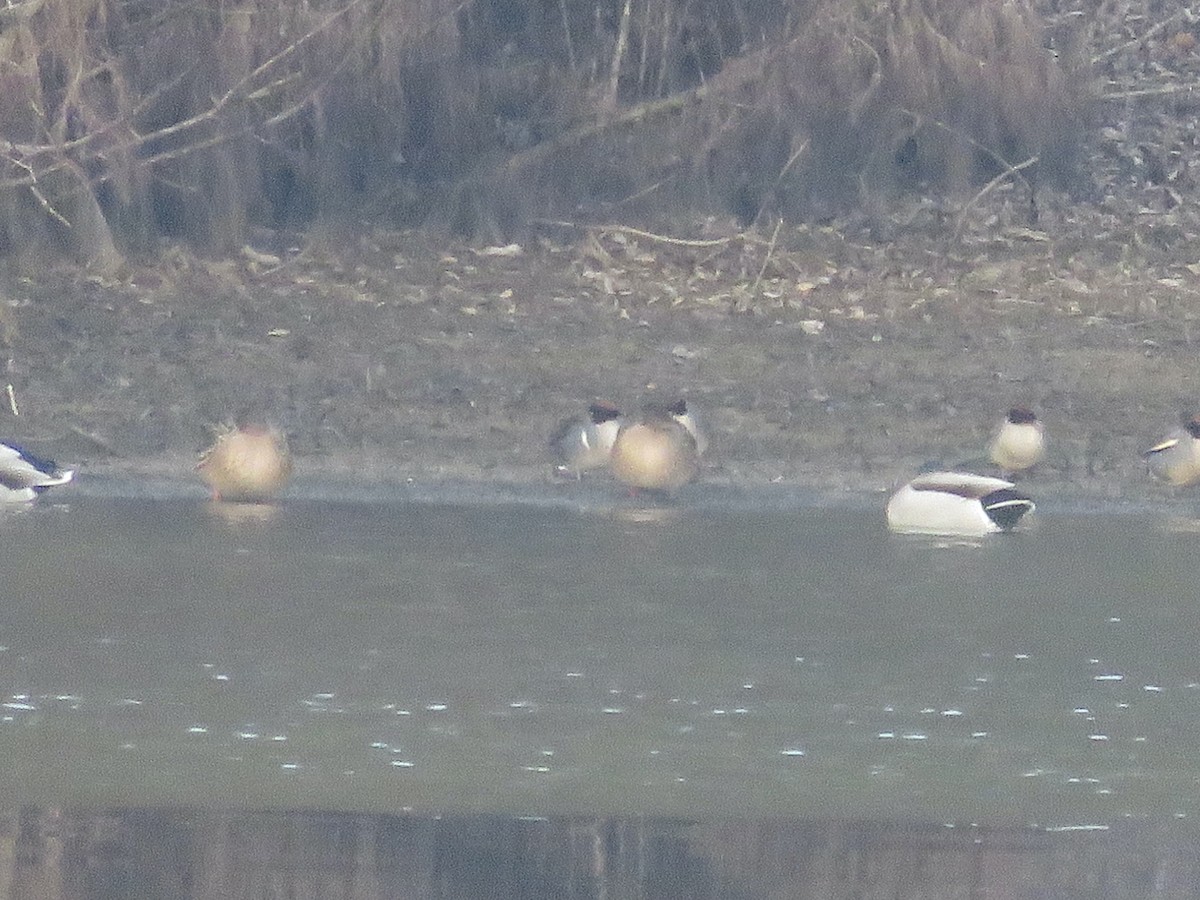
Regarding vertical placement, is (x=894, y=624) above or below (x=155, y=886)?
above

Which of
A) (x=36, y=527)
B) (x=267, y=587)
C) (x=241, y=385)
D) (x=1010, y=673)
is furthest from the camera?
(x=241, y=385)

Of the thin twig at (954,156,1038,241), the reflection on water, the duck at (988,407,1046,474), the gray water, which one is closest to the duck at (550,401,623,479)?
the gray water

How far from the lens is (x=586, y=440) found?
14125 millimetres

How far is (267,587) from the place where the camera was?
10.6m

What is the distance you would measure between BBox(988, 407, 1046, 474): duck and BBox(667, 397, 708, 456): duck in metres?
1.44

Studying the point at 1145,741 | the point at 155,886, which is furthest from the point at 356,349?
the point at 155,886

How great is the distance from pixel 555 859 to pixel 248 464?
6928 mm

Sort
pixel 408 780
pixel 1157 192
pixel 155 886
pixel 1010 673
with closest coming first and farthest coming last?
1. pixel 155 886
2. pixel 408 780
3. pixel 1010 673
4. pixel 1157 192

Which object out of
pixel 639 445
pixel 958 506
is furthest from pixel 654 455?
pixel 958 506

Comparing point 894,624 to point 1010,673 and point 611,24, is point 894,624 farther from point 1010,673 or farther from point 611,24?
point 611,24

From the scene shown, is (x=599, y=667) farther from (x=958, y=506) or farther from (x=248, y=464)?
(x=248, y=464)

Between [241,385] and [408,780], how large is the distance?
8079mm

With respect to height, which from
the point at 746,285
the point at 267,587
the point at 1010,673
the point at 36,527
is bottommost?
the point at 1010,673

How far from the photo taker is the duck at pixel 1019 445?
46.0ft
